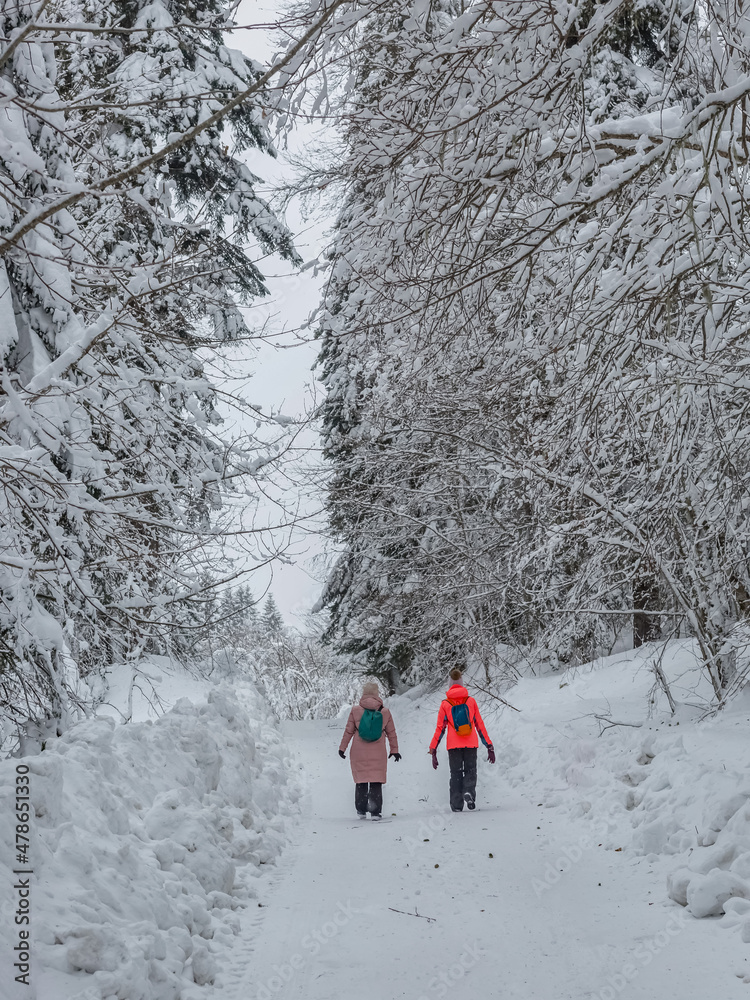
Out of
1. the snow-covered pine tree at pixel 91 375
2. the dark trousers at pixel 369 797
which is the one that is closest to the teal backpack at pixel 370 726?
the dark trousers at pixel 369 797

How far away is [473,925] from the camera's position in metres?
5.05

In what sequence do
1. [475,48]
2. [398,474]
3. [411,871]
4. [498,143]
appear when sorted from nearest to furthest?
[475,48] < [498,143] < [411,871] < [398,474]

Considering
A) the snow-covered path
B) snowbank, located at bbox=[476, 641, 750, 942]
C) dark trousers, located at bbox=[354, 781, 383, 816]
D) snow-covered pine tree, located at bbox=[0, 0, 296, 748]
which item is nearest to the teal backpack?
dark trousers, located at bbox=[354, 781, 383, 816]

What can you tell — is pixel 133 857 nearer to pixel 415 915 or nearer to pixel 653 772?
pixel 415 915

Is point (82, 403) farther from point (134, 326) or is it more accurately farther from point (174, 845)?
point (174, 845)

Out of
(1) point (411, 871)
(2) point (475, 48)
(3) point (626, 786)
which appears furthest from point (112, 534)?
(3) point (626, 786)

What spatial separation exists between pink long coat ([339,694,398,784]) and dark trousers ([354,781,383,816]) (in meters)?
0.08

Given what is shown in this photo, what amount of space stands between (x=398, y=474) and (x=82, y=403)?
997 cm

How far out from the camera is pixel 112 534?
4.43 m

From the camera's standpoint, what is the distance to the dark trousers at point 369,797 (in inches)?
369

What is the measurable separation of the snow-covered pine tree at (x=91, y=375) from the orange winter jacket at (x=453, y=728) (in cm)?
432

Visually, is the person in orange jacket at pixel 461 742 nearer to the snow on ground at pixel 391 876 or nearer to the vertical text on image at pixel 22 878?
the snow on ground at pixel 391 876

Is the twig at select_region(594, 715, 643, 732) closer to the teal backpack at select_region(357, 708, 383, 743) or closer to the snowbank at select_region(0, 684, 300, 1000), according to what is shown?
the teal backpack at select_region(357, 708, 383, 743)

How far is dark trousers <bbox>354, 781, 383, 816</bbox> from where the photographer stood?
9367 millimetres
